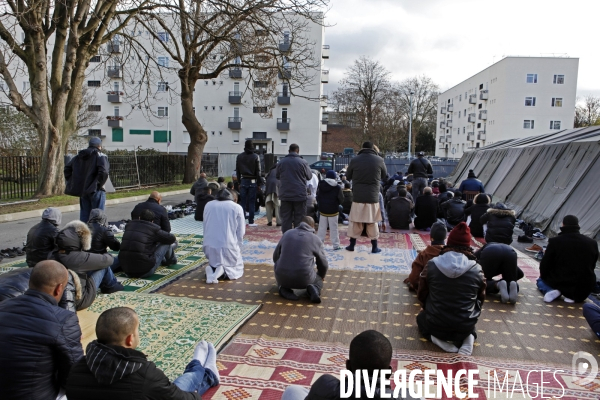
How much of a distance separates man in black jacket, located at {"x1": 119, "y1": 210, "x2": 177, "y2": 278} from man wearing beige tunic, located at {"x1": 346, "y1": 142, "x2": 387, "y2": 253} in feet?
11.6

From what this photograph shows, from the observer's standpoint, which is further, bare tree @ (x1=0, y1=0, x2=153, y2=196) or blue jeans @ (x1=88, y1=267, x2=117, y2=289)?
bare tree @ (x1=0, y1=0, x2=153, y2=196)

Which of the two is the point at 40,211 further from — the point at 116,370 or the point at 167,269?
the point at 116,370

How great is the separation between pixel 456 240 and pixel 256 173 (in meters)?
6.93

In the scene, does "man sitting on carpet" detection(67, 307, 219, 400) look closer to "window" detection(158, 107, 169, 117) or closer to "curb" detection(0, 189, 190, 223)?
"curb" detection(0, 189, 190, 223)

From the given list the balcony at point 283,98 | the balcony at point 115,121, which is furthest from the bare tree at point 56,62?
the balcony at point 115,121

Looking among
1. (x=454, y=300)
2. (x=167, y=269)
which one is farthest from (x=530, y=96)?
(x=454, y=300)

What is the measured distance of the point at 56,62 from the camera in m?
15.6

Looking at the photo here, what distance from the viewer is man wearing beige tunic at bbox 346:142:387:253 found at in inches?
333

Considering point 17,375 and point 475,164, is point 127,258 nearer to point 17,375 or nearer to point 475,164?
point 17,375

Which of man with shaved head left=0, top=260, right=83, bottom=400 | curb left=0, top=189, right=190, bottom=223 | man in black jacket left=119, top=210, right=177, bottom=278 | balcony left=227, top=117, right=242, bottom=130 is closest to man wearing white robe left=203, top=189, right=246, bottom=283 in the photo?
man in black jacket left=119, top=210, right=177, bottom=278

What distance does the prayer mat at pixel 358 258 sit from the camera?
7809 millimetres

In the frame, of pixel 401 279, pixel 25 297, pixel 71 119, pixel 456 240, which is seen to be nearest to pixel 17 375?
pixel 25 297

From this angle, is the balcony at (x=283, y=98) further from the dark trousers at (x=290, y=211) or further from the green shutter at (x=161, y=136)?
the dark trousers at (x=290, y=211)

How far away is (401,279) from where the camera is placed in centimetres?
711
